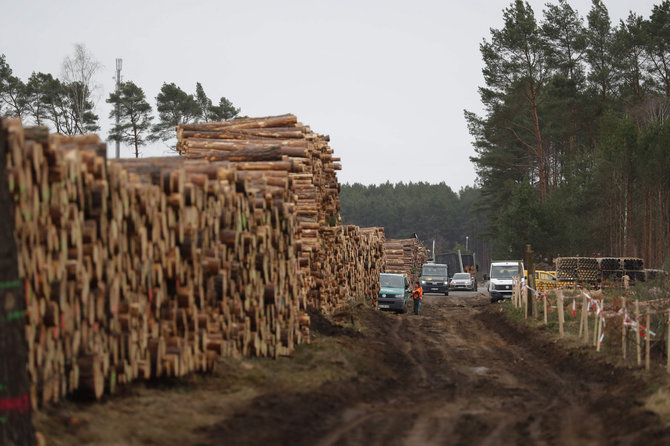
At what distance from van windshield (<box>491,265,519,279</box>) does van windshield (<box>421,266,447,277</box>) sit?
42.3 feet

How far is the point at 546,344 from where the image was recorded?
21891 millimetres

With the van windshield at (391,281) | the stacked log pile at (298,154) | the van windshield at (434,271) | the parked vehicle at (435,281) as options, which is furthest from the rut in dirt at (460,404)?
the van windshield at (434,271)

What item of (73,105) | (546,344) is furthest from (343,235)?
(73,105)

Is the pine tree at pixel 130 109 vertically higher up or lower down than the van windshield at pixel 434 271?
higher up

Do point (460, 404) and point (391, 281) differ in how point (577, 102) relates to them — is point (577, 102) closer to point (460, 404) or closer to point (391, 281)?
point (391, 281)

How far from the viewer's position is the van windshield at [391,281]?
122 feet

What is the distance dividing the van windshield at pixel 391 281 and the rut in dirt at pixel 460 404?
49.3 feet

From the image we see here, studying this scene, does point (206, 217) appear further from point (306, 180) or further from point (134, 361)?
point (306, 180)

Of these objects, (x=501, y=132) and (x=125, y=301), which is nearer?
(x=125, y=301)

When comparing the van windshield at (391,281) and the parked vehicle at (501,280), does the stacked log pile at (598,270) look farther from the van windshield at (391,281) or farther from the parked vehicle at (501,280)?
the van windshield at (391,281)

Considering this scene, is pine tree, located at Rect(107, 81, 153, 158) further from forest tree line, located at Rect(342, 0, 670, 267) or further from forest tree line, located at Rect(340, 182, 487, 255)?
forest tree line, located at Rect(340, 182, 487, 255)

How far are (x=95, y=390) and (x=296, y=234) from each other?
1060 centimetres

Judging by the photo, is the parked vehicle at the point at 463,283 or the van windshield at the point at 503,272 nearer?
the van windshield at the point at 503,272

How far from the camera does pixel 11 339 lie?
767 cm
